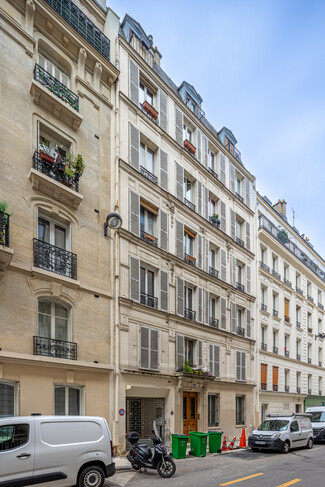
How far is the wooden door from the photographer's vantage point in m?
19.2

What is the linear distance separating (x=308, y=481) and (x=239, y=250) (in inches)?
607

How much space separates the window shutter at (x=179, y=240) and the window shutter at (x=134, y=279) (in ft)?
10.2

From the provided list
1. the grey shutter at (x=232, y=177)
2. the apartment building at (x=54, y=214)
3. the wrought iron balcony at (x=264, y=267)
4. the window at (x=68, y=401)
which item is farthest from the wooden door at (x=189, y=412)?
the grey shutter at (x=232, y=177)

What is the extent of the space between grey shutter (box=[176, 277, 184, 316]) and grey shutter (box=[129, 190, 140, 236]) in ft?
10.9

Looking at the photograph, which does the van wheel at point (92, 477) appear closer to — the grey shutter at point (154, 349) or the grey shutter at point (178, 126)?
the grey shutter at point (154, 349)

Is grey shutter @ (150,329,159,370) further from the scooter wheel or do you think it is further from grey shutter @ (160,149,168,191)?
grey shutter @ (160,149,168,191)

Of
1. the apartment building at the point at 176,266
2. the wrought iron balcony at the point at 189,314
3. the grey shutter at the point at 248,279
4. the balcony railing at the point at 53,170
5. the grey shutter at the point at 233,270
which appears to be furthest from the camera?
the grey shutter at the point at 248,279

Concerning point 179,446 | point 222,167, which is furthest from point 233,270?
point 179,446

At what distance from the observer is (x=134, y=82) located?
731 inches

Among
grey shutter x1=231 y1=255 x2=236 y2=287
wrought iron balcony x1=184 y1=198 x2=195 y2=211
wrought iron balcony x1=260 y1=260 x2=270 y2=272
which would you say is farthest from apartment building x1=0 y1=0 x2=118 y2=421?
wrought iron balcony x1=260 y1=260 x2=270 y2=272

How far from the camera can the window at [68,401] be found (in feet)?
43.6

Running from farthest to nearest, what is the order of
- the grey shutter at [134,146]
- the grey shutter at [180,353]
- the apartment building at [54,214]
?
1. the grey shutter at [180,353]
2. the grey shutter at [134,146]
3. the apartment building at [54,214]

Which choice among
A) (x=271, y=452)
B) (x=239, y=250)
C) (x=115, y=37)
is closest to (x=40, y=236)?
(x=115, y=37)

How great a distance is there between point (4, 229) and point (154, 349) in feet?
26.1
